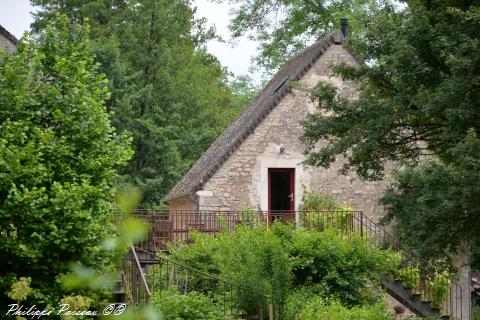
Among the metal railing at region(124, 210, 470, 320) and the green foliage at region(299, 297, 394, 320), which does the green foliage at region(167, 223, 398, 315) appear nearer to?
the green foliage at region(299, 297, 394, 320)

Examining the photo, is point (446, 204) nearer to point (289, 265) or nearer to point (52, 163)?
point (289, 265)

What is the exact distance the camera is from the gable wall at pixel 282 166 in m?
21.9

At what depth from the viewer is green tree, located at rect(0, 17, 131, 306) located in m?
10.9

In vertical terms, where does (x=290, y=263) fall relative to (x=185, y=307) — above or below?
above

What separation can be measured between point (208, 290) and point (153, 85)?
18305 millimetres

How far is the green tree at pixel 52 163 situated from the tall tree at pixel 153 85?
57.8ft

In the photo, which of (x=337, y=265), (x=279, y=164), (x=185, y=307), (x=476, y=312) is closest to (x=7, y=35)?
(x=279, y=164)

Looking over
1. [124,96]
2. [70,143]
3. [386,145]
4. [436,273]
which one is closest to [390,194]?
[386,145]

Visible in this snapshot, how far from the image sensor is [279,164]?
22.4 meters

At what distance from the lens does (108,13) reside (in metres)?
34.5

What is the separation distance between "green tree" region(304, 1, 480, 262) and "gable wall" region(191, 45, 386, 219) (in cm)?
663

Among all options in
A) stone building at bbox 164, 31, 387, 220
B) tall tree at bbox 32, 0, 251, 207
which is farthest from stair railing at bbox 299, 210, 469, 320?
tall tree at bbox 32, 0, 251, 207

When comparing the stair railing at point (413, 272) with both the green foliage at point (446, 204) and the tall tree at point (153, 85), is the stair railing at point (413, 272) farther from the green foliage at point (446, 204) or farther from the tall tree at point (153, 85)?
the tall tree at point (153, 85)

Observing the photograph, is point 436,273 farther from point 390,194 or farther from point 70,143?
point 70,143
